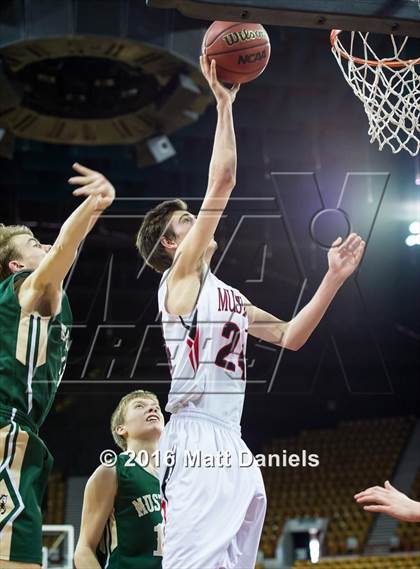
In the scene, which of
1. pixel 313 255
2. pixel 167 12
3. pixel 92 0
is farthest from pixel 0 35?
pixel 313 255

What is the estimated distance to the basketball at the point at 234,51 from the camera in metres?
4.43

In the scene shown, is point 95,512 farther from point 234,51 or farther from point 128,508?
point 234,51

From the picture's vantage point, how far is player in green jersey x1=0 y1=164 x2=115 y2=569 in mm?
3379

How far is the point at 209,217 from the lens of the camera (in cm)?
402

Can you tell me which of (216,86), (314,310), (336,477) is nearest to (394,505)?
(314,310)

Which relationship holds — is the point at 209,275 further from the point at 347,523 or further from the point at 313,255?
the point at 347,523

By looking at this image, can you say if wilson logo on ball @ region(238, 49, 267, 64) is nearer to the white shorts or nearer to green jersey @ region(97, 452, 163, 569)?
the white shorts

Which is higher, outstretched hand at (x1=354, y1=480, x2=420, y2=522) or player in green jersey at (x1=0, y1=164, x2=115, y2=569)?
player in green jersey at (x1=0, y1=164, x2=115, y2=569)

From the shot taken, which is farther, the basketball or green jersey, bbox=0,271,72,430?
the basketball

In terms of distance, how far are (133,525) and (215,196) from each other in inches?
69.1

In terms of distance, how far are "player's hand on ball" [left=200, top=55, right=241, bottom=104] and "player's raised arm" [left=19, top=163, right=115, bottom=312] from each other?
90 cm

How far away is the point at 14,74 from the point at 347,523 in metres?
8.14

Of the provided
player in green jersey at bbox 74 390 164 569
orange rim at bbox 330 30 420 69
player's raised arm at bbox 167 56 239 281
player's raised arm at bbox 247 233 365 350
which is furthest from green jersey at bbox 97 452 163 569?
orange rim at bbox 330 30 420 69

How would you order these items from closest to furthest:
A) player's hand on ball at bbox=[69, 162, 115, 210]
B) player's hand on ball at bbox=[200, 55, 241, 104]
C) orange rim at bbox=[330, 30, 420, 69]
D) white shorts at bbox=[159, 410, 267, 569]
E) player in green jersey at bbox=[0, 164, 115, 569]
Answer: player in green jersey at bbox=[0, 164, 115, 569] < player's hand on ball at bbox=[69, 162, 115, 210] < white shorts at bbox=[159, 410, 267, 569] < player's hand on ball at bbox=[200, 55, 241, 104] < orange rim at bbox=[330, 30, 420, 69]
